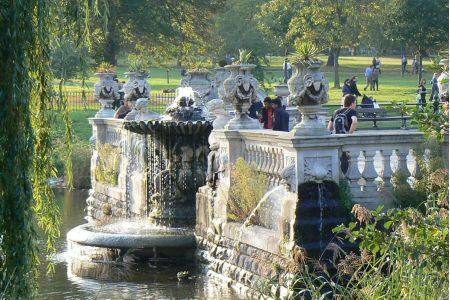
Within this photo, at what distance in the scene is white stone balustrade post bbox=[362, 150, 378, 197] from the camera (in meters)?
15.2

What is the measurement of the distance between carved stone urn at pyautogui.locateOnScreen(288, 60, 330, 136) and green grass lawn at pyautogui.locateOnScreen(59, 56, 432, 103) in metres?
27.5

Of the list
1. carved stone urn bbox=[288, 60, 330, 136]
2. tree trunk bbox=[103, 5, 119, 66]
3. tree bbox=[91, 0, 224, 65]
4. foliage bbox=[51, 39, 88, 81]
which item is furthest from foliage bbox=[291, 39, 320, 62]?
tree trunk bbox=[103, 5, 119, 66]

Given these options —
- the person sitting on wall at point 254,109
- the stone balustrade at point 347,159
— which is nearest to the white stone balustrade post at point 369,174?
the stone balustrade at point 347,159

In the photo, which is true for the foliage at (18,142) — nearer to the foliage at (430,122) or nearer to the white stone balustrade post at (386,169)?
the foliage at (430,122)

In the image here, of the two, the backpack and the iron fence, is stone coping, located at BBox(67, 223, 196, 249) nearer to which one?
the backpack

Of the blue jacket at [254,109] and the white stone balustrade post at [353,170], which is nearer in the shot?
the white stone balustrade post at [353,170]

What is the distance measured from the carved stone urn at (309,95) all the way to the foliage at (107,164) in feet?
32.6

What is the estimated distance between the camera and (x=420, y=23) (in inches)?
2062

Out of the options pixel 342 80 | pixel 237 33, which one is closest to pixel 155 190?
pixel 237 33

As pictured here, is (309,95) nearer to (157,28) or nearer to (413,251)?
(413,251)

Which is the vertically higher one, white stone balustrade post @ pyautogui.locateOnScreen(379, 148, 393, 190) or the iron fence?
the iron fence

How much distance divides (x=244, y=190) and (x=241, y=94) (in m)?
1.48

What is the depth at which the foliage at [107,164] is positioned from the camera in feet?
79.5

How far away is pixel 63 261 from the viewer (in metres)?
18.4
